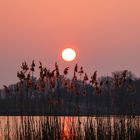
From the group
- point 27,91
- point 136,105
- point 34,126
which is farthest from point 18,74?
point 136,105

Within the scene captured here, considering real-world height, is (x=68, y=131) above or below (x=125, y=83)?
below

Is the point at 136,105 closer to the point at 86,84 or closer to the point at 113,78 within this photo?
the point at 113,78

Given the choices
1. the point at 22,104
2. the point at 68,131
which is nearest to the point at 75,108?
the point at 68,131

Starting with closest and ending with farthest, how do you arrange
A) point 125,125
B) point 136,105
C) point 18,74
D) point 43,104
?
point 18,74
point 43,104
point 125,125
point 136,105

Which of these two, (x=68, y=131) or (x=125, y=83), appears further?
(x=125, y=83)

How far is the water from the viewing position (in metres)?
9.19

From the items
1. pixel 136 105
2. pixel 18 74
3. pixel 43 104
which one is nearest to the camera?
pixel 18 74

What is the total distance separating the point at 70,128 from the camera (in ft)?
31.5

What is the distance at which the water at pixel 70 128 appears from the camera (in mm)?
9188

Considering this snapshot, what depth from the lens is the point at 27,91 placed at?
904 cm

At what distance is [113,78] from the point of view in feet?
34.8

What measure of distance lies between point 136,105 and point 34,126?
2.77 metres

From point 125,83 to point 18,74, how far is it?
2806 millimetres

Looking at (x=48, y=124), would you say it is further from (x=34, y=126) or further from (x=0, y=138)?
(x=0, y=138)
